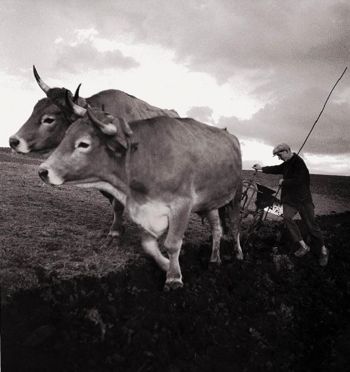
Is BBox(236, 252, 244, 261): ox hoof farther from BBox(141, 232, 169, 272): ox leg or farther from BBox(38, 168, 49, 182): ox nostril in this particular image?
BBox(38, 168, 49, 182): ox nostril

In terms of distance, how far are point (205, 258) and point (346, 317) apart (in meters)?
2.30

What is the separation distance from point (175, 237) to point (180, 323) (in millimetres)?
1092

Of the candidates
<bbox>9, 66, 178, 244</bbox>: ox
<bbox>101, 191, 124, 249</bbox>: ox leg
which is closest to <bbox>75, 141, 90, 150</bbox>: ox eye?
<bbox>9, 66, 178, 244</bbox>: ox

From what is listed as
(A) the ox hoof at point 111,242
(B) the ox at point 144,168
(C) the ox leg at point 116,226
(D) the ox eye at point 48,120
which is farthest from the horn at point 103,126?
(A) the ox hoof at point 111,242

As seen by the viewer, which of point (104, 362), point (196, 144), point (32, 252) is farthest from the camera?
point (32, 252)

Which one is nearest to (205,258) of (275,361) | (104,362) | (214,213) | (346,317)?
(214,213)

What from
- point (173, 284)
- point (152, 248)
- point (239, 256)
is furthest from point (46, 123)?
point (239, 256)

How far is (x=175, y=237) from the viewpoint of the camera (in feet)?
16.2

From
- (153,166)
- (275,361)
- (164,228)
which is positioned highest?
(153,166)

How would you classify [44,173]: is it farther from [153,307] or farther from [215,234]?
Answer: [215,234]

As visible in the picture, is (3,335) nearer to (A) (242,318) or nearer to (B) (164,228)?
(B) (164,228)

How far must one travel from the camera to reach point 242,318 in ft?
15.6

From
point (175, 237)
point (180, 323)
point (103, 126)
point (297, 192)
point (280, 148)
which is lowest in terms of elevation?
point (180, 323)

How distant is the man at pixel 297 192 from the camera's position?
7703mm
